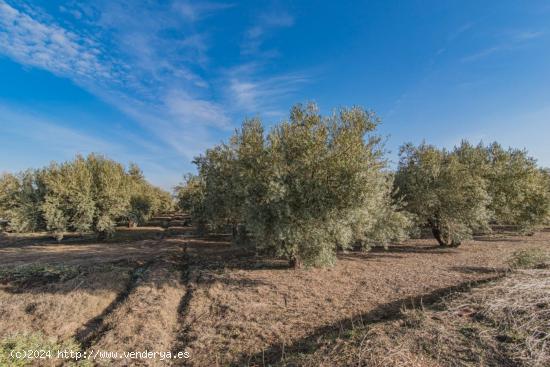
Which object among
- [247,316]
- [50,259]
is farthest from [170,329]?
[50,259]

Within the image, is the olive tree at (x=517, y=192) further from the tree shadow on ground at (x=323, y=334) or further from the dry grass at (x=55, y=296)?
the dry grass at (x=55, y=296)

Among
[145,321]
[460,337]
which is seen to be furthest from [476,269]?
[145,321]

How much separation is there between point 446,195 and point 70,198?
40.3 meters

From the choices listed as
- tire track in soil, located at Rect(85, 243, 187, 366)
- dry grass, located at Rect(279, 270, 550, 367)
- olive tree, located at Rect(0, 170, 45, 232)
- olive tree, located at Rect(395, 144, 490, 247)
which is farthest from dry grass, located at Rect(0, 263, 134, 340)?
olive tree, located at Rect(395, 144, 490, 247)

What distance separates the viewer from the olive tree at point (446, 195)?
70.5 ft

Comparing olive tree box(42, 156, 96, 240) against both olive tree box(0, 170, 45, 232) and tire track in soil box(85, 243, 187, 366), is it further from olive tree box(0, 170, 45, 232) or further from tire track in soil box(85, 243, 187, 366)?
tire track in soil box(85, 243, 187, 366)

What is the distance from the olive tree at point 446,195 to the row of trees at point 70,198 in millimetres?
34566

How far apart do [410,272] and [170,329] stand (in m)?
14.2

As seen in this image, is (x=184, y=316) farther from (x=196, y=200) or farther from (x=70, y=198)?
(x=70, y=198)

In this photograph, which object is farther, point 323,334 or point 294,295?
point 294,295

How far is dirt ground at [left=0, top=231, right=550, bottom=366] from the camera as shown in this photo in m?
9.53

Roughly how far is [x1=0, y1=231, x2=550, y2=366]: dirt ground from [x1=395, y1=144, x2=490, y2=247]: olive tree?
3202 millimetres

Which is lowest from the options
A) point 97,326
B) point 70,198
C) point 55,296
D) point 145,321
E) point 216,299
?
point 97,326

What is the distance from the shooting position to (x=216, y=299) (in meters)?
12.9
